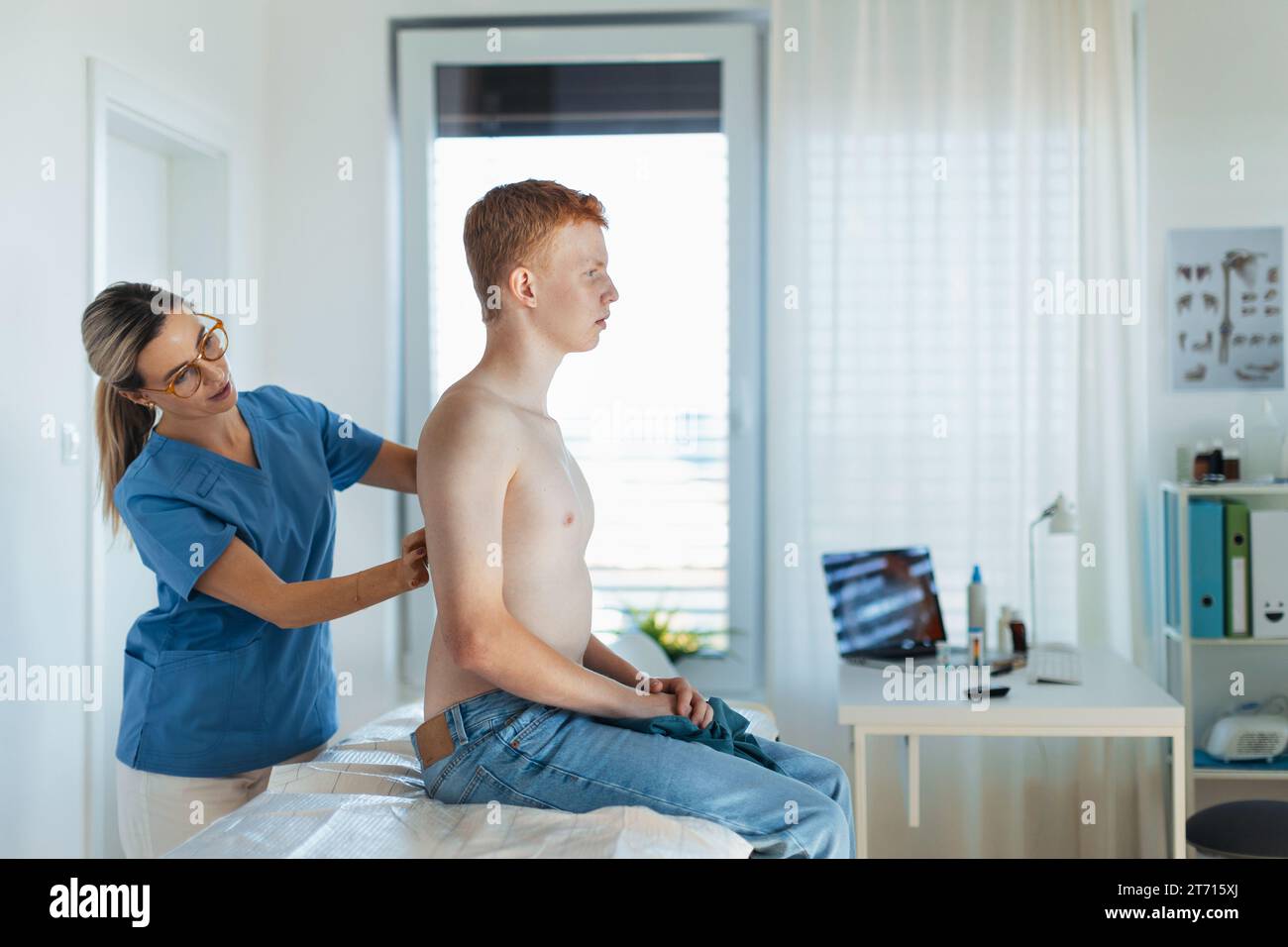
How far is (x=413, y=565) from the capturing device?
1563 millimetres

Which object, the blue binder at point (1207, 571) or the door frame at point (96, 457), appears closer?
the door frame at point (96, 457)

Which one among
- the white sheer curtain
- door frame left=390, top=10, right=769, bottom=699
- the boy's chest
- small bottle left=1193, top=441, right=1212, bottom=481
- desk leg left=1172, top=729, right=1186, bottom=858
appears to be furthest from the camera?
door frame left=390, top=10, right=769, bottom=699

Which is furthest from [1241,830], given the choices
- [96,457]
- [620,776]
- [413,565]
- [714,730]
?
[96,457]

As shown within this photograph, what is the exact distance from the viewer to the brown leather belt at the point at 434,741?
147 centimetres

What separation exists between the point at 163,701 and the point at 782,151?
6.97 ft

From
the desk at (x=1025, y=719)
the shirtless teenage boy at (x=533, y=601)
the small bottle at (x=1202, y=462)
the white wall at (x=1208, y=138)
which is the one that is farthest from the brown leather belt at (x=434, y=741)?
the white wall at (x=1208, y=138)

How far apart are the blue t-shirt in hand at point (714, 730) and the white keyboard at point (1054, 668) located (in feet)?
3.60

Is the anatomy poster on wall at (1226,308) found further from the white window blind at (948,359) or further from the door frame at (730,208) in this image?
the door frame at (730,208)

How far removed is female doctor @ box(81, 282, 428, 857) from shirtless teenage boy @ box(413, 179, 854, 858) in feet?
0.70

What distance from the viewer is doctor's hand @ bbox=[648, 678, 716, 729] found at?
1.49 m

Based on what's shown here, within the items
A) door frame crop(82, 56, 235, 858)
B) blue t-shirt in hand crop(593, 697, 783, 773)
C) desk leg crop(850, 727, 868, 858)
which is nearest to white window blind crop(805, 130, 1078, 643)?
desk leg crop(850, 727, 868, 858)

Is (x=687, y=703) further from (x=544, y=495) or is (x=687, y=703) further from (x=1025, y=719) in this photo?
(x=1025, y=719)

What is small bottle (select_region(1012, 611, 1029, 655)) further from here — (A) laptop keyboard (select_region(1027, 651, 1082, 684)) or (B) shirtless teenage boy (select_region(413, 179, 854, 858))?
(B) shirtless teenage boy (select_region(413, 179, 854, 858))
